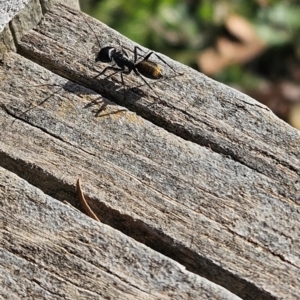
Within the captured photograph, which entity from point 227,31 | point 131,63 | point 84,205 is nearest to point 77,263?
point 84,205

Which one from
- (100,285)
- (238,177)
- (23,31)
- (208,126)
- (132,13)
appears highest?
(132,13)

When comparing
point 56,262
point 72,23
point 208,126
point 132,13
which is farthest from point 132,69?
point 132,13

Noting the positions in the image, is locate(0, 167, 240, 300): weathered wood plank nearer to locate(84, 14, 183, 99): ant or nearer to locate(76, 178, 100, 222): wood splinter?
locate(76, 178, 100, 222): wood splinter

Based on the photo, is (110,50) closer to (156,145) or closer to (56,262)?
(156,145)

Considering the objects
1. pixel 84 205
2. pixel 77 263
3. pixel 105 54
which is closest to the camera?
pixel 77 263

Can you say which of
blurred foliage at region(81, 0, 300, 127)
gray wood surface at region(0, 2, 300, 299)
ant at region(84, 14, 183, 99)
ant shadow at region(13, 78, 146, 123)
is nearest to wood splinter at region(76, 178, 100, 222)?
gray wood surface at region(0, 2, 300, 299)

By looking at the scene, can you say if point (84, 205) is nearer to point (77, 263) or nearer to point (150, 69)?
point (77, 263)

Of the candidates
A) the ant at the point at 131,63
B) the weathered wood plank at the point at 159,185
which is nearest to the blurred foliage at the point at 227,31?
the ant at the point at 131,63
